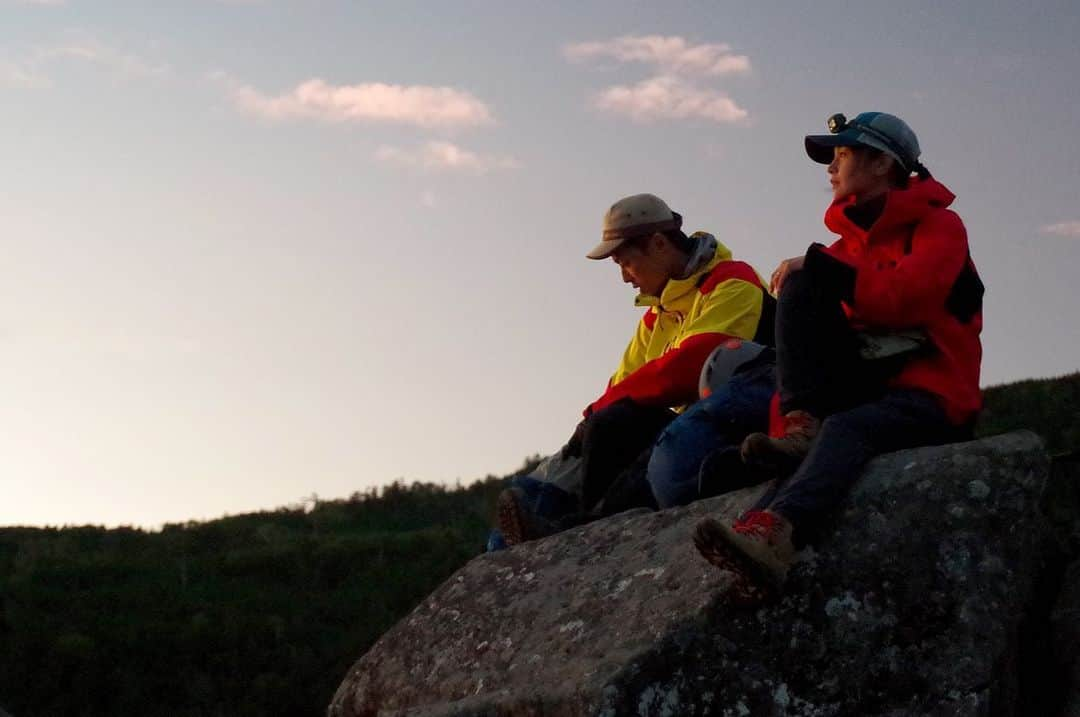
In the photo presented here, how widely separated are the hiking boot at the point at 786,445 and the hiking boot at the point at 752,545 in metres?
0.27

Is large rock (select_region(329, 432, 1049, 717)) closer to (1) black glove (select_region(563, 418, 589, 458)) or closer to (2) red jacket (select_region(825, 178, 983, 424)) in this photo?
(2) red jacket (select_region(825, 178, 983, 424))

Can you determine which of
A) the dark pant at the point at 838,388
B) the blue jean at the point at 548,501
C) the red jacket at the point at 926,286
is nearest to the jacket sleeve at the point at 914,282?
the red jacket at the point at 926,286

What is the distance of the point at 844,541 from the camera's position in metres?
5.75

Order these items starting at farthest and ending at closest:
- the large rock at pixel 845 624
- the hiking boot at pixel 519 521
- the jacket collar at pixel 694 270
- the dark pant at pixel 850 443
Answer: the jacket collar at pixel 694 270
the hiking boot at pixel 519 521
the dark pant at pixel 850 443
the large rock at pixel 845 624

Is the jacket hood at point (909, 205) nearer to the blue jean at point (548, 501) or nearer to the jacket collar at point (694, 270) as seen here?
the jacket collar at point (694, 270)

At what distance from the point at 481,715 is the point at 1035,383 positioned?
16210 millimetres

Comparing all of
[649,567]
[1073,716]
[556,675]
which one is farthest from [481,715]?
[1073,716]

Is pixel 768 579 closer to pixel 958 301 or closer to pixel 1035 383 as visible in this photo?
pixel 958 301

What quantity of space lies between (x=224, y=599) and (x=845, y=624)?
33.1 feet

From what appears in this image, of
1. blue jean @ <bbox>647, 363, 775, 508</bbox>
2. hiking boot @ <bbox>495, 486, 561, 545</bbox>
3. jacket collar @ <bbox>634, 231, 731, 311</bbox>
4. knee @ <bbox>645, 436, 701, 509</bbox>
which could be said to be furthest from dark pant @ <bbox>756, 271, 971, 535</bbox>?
hiking boot @ <bbox>495, 486, 561, 545</bbox>

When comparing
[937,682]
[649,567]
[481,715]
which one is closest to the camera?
[937,682]

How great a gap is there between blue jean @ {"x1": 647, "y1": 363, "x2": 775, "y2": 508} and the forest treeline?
632 cm

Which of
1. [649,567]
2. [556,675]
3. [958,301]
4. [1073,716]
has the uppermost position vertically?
[958,301]

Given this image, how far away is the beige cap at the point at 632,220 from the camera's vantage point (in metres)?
7.62
